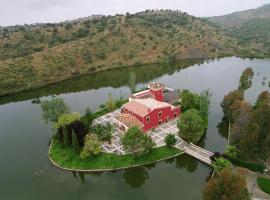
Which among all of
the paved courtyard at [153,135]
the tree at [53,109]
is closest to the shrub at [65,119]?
the tree at [53,109]

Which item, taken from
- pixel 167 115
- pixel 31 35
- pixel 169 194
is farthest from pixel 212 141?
pixel 31 35

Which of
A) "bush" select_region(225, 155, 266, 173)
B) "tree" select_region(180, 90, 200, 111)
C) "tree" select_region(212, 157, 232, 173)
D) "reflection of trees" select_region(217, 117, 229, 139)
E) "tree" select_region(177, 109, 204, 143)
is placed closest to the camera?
"tree" select_region(212, 157, 232, 173)

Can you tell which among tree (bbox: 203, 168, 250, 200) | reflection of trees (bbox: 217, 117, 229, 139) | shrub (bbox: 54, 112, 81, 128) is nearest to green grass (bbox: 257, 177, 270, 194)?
tree (bbox: 203, 168, 250, 200)

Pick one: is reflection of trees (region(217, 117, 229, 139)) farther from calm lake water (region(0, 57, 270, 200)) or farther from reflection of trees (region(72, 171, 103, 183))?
reflection of trees (region(72, 171, 103, 183))

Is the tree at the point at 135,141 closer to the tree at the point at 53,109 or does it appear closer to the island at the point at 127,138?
the island at the point at 127,138

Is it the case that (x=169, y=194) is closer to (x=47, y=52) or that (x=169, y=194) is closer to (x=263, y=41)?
(x=47, y=52)

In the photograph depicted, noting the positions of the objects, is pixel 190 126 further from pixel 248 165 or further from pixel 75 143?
pixel 75 143

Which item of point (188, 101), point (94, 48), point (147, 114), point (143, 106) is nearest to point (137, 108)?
point (143, 106)
